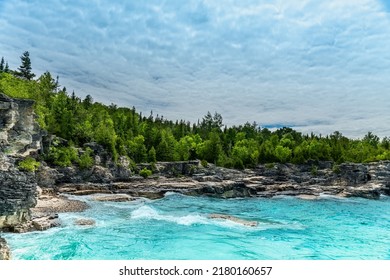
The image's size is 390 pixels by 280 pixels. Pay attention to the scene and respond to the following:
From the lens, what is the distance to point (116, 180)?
45.1m

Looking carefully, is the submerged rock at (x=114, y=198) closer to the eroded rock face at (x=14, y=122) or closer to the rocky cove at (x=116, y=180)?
the rocky cove at (x=116, y=180)

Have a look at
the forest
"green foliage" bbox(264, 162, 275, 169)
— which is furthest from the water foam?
"green foliage" bbox(264, 162, 275, 169)

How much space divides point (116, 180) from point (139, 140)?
15.7 metres

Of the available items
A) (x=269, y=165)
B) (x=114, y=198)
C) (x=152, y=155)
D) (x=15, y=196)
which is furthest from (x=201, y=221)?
(x=269, y=165)

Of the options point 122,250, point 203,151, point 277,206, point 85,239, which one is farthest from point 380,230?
point 203,151

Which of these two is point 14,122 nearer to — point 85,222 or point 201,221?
point 85,222

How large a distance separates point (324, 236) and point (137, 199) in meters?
19.9

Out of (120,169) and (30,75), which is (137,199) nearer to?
(120,169)

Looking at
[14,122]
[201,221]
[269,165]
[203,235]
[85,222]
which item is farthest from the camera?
[269,165]

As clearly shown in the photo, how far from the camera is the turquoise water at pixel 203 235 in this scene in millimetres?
15453

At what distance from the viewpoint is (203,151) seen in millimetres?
65375

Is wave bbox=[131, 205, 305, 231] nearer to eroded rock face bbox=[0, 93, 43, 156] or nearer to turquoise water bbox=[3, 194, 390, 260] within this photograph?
turquoise water bbox=[3, 194, 390, 260]

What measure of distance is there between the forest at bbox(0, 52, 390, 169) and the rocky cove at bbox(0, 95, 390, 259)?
2258mm

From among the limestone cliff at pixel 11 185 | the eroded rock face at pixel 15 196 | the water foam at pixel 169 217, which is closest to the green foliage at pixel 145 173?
the water foam at pixel 169 217
